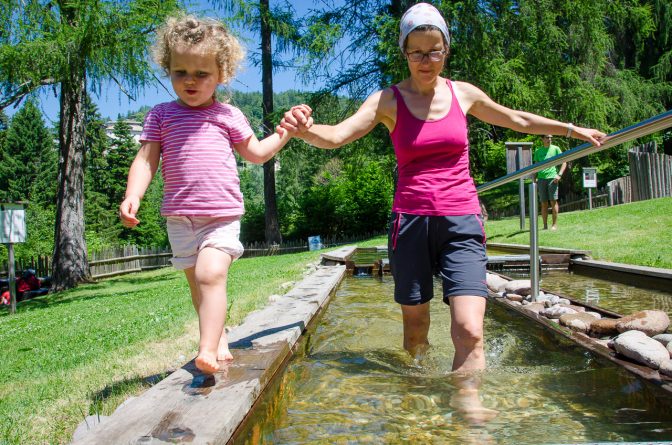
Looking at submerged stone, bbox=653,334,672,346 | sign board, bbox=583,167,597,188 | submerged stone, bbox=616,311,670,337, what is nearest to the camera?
submerged stone, bbox=653,334,672,346

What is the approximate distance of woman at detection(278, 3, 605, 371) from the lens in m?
2.37

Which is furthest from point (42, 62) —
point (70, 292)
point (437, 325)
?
point (437, 325)

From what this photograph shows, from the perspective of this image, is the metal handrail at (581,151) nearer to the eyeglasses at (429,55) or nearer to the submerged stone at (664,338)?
the eyeglasses at (429,55)

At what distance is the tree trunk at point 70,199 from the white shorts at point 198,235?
34.4ft

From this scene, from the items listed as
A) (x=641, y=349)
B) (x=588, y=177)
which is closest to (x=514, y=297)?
(x=641, y=349)

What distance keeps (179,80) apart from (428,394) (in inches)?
64.5

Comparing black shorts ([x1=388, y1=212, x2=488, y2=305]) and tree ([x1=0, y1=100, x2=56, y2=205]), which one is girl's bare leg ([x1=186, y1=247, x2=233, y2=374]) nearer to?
black shorts ([x1=388, y1=212, x2=488, y2=305])

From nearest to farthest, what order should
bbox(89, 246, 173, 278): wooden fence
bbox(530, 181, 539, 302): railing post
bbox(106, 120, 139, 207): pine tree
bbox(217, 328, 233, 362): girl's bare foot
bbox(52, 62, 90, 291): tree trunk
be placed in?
bbox(217, 328, 233, 362): girl's bare foot, bbox(530, 181, 539, 302): railing post, bbox(52, 62, 90, 291): tree trunk, bbox(89, 246, 173, 278): wooden fence, bbox(106, 120, 139, 207): pine tree

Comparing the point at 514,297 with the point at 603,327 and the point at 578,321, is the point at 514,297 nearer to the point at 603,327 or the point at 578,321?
the point at 578,321

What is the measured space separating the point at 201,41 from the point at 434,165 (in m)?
1.14

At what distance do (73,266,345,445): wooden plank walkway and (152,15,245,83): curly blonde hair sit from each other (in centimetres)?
126

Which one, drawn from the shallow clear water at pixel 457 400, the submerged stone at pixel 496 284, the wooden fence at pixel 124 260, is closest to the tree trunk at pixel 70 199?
the wooden fence at pixel 124 260

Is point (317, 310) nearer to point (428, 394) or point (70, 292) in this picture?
point (428, 394)

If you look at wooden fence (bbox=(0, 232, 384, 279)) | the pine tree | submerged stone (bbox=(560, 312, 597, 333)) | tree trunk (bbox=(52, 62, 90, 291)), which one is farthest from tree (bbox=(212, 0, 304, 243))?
the pine tree
